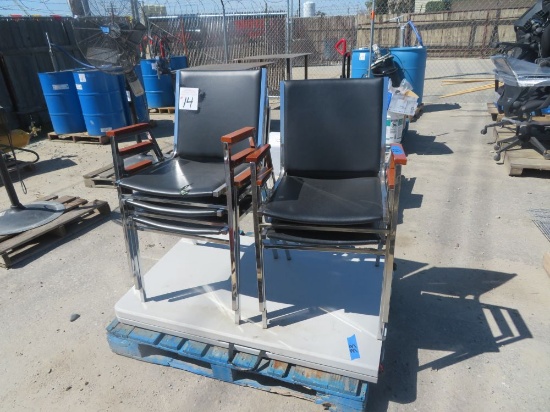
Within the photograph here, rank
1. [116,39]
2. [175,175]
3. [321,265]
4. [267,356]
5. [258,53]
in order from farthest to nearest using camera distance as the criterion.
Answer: [258,53] → [116,39] → [321,265] → [175,175] → [267,356]

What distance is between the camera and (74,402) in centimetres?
172

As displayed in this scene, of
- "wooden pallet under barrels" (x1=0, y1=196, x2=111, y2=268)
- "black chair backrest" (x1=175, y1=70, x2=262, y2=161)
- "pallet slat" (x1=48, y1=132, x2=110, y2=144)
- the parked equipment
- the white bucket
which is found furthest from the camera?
"pallet slat" (x1=48, y1=132, x2=110, y2=144)

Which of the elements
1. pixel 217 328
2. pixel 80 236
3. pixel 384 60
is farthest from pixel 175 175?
pixel 384 60

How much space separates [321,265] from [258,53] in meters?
7.56

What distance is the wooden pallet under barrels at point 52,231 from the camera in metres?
2.82

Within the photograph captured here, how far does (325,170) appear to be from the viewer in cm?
Result: 211

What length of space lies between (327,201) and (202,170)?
0.72 metres

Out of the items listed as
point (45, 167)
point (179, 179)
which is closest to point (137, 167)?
point (179, 179)

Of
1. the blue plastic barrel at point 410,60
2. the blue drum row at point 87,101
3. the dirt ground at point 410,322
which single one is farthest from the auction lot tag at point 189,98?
the blue plastic barrel at point 410,60

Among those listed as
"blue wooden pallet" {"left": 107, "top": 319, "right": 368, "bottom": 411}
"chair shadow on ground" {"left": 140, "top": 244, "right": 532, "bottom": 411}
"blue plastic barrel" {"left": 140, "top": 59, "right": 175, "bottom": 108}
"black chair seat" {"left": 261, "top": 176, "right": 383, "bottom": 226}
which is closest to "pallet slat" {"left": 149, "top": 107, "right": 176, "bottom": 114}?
"blue plastic barrel" {"left": 140, "top": 59, "right": 175, "bottom": 108}

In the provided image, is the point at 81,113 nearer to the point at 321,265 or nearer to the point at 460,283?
the point at 321,265

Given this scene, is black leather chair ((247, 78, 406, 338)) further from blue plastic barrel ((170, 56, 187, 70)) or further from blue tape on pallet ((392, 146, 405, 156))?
blue plastic barrel ((170, 56, 187, 70))

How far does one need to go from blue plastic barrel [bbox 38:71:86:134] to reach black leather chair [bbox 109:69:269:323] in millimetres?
4181

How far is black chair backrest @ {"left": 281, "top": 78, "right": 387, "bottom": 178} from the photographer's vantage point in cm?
202
